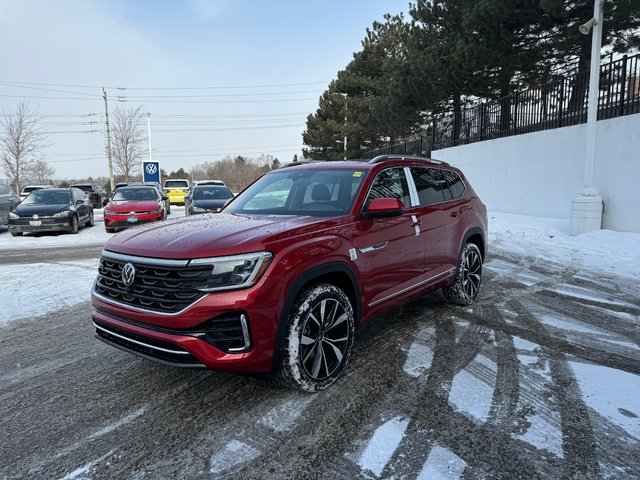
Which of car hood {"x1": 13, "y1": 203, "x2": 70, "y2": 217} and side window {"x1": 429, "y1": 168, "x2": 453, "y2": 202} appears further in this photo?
car hood {"x1": 13, "y1": 203, "x2": 70, "y2": 217}

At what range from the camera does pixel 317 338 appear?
11.0ft

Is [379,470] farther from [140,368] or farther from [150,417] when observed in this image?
[140,368]

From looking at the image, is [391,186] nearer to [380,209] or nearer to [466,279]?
[380,209]

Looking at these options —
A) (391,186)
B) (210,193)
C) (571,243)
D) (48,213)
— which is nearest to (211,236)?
(391,186)

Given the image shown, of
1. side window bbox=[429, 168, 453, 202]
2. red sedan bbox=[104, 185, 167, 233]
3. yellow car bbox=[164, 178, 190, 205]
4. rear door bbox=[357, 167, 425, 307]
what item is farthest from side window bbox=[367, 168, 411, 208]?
yellow car bbox=[164, 178, 190, 205]

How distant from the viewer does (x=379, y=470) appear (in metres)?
2.47

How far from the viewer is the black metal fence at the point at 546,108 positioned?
10602 mm

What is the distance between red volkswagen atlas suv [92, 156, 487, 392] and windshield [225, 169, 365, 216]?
16 mm

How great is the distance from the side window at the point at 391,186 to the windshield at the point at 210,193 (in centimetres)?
1213

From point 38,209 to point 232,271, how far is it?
45.2 ft

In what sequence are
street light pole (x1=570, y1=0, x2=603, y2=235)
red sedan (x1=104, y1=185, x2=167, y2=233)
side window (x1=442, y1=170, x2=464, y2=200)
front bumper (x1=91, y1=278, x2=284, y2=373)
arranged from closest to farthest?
front bumper (x1=91, y1=278, x2=284, y2=373), side window (x1=442, y1=170, x2=464, y2=200), street light pole (x1=570, y1=0, x2=603, y2=235), red sedan (x1=104, y1=185, x2=167, y2=233)

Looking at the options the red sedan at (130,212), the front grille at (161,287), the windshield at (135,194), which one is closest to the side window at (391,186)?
the front grille at (161,287)

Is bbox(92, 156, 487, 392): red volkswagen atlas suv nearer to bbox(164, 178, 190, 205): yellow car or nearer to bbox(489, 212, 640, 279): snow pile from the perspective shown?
bbox(489, 212, 640, 279): snow pile

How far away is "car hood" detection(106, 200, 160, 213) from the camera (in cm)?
1456
